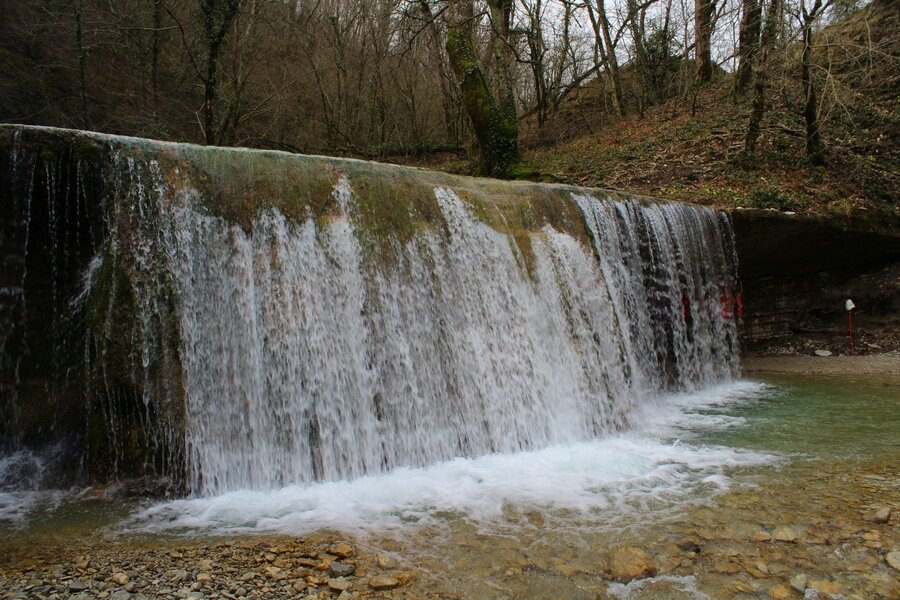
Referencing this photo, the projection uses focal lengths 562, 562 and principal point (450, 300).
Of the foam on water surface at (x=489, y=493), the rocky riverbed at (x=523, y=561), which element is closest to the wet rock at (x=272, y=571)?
the rocky riverbed at (x=523, y=561)

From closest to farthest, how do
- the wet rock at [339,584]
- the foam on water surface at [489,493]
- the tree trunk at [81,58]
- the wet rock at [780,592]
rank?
1. the wet rock at [780,592]
2. the wet rock at [339,584]
3. the foam on water surface at [489,493]
4. the tree trunk at [81,58]

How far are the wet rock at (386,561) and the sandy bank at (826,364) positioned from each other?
8658mm

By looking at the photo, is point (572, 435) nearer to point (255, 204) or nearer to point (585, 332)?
point (585, 332)

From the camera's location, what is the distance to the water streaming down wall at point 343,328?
4629mm

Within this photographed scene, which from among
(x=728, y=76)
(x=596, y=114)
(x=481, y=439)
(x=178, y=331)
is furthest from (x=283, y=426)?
(x=728, y=76)

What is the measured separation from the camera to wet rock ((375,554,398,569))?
10.1 feet

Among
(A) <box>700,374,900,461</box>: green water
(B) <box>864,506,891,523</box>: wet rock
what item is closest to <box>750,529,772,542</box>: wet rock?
(B) <box>864,506,891,523</box>: wet rock

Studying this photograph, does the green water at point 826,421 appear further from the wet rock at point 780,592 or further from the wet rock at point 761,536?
the wet rock at point 780,592

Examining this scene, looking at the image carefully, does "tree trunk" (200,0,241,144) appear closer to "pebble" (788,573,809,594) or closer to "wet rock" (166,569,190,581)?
"wet rock" (166,569,190,581)

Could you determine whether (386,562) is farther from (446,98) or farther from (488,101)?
(446,98)

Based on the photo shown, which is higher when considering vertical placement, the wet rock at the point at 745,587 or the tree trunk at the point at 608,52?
the tree trunk at the point at 608,52

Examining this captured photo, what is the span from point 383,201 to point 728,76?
52.9 ft

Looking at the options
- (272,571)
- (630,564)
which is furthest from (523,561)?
(272,571)

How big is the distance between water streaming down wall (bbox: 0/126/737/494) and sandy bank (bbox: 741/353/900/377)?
11.9 ft
